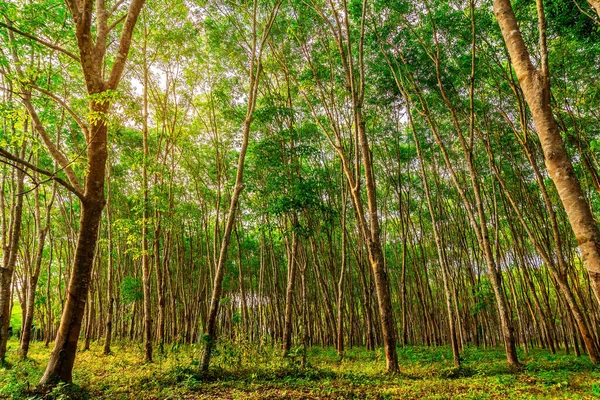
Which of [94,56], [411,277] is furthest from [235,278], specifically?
[94,56]

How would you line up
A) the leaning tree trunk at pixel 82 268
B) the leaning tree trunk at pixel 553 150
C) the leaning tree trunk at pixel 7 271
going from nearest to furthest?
1. the leaning tree trunk at pixel 553 150
2. the leaning tree trunk at pixel 82 268
3. the leaning tree trunk at pixel 7 271

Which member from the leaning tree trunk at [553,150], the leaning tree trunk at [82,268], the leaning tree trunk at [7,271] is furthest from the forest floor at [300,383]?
the leaning tree trunk at [553,150]

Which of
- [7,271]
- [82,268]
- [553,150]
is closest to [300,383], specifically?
[82,268]

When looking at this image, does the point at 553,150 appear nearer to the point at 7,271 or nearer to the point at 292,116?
the point at 292,116

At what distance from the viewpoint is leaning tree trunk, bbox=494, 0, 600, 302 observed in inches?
92.3

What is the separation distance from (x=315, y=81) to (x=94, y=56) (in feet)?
24.2

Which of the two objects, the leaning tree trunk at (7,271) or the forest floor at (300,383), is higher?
the leaning tree trunk at (7,271)

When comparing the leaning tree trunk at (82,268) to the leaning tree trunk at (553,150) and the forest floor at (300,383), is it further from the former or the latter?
the leaning tree trunk at (553,150)

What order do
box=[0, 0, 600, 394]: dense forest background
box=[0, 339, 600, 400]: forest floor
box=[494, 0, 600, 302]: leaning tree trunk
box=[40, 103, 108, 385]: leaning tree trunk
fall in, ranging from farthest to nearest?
1. box=[0, 339, 600, 400]: forest floor
2. box=[0, 0, 600, 394]: dense forest background
3. box=[40, 103, 108, 385]: leaning tree trunk
4. box=[494, 0, 600, 302]: leaning tree trunk

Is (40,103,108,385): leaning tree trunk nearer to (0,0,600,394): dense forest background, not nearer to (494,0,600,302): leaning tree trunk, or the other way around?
(0,0,600,394): dense forest background

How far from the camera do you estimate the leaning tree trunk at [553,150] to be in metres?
2.34

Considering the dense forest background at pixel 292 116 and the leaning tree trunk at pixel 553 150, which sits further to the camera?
the dense forest background at pixel 292 116

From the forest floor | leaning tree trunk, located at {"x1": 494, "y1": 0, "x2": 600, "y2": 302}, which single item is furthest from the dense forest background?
the forest floor

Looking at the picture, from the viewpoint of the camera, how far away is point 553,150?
8.48 feet
